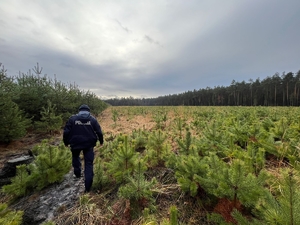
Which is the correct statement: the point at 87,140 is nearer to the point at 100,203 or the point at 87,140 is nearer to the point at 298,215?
the point at 100,203

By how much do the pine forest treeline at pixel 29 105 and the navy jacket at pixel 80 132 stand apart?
489 centimetres

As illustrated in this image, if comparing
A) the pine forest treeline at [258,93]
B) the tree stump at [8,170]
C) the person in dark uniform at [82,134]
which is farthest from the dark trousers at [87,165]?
the pine forest treeline at [258,93]

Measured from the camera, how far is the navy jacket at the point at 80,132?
3.96 meters

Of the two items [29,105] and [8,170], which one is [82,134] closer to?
[8,170]

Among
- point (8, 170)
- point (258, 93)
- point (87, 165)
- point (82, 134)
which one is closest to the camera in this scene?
point (87, 165)

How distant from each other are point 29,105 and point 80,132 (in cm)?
879

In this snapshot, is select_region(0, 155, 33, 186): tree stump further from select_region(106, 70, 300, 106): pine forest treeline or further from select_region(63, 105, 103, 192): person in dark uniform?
select_region(106, 70, 300, 106): pine forest treeline

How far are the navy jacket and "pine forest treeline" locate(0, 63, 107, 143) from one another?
16.1 ft

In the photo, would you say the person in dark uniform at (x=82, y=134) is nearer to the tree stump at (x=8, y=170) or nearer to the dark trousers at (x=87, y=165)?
the dark trousers at (x=87, y=165)

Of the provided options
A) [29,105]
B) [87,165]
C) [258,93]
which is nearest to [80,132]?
[87,165]

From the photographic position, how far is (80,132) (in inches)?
157

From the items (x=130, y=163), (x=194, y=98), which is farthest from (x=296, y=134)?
(x=194, y=98)

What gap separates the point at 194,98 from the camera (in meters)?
71.1

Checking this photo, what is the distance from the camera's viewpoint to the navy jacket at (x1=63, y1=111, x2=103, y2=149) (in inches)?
156
